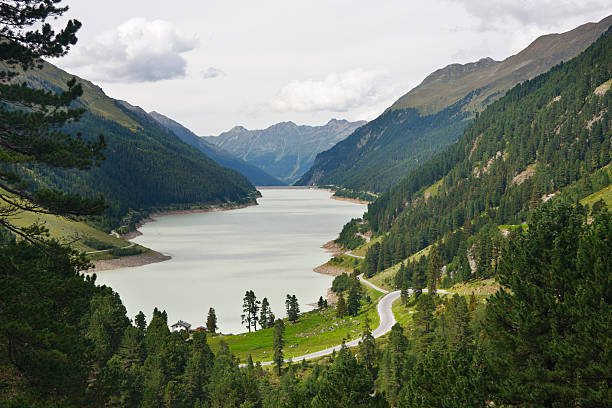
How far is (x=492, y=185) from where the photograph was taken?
135 m

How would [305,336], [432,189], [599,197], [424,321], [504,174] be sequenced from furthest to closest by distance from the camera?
1. [432,189]
2. [504,174]
3. [599,197]
4. [305,336]
5. [424,321]

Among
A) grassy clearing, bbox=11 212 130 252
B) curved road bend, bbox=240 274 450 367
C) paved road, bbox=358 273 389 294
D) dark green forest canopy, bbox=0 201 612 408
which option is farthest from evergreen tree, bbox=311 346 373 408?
grassy clearing, bbox=11 212 130 252

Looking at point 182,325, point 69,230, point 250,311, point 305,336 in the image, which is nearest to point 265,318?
point 250,311

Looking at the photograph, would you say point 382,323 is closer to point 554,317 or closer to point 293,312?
point 293,312

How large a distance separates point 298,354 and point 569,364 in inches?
1810

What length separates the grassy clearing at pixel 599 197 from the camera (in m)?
80.4

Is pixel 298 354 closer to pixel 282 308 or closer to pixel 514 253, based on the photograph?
pixel 282 308

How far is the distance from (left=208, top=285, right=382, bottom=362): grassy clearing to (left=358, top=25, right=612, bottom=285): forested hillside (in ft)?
64.3

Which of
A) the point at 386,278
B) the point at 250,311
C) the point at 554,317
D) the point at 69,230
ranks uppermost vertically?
the point at 554,317

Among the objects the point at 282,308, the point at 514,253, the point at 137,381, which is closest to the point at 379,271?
the point at 282,308

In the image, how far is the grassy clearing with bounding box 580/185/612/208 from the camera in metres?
80.4

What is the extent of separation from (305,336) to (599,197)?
6102 centimetres

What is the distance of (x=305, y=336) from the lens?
221 feet

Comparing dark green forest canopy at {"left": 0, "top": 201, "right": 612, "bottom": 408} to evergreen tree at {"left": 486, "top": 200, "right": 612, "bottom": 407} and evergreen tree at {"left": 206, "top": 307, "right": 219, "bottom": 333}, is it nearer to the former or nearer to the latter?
evergreen tree at {"left": 486, "top": 200, "right": 612, "bottom": 407}
